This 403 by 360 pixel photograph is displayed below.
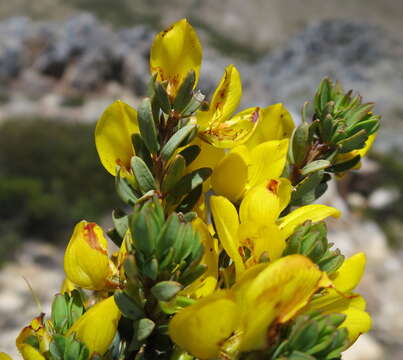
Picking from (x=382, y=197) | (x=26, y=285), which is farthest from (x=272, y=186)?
(x=382, y=197)

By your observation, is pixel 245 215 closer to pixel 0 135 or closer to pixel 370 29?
pixel 0 135

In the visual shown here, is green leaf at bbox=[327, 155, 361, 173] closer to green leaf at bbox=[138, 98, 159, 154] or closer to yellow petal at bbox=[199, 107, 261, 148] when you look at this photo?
yellow petal at bbox=[199, 107, 261, 148]

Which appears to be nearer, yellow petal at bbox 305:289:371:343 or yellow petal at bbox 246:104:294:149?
yellow petal at bbox 305:289:371:343

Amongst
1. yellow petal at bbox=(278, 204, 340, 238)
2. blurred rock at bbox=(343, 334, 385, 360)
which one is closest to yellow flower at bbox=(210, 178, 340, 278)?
yellow petal at bbox=(278, 204, 340, 238)

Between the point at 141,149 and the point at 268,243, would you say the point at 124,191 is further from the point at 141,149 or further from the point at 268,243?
the point at 268,243

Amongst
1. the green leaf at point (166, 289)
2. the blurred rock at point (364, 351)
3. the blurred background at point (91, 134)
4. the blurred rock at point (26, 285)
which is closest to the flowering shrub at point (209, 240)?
the green leaf at point (166, 289)
